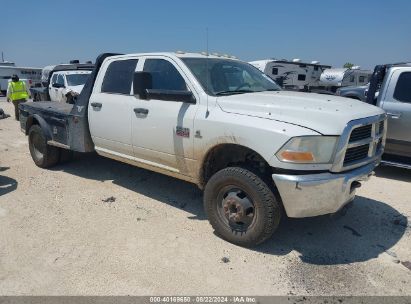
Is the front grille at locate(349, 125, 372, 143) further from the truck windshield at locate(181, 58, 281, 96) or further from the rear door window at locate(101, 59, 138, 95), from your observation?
the rear door window at locate(101, 59, 138, 95)

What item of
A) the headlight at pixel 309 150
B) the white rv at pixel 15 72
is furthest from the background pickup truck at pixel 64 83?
the white rv at pixel 15 72

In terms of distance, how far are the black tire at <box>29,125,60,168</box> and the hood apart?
3875 millimetres

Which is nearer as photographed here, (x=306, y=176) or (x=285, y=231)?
(x=306, y=176)

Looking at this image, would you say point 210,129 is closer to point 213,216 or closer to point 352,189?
point 213,216

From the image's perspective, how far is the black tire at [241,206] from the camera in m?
3.57

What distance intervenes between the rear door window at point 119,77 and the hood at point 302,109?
5.40ft

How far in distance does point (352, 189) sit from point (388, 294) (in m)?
0.97

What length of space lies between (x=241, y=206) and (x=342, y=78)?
19.2 metres

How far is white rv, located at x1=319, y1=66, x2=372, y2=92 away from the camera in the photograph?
21016 millimetres

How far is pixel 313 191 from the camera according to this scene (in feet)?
10.8

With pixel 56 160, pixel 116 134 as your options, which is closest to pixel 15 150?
pixel 56 160

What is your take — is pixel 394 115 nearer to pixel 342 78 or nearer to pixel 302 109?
pixel 302 109

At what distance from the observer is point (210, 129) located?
389 centimetres

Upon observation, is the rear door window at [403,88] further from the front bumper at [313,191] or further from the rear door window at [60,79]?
the rear door window at [60,79]
